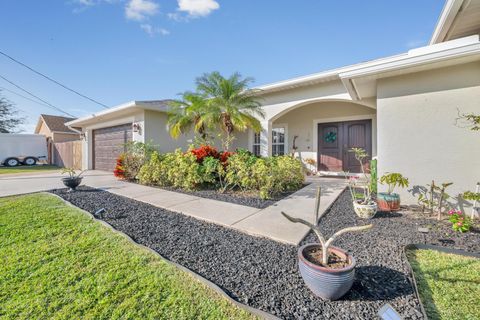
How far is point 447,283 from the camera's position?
84.4 inches

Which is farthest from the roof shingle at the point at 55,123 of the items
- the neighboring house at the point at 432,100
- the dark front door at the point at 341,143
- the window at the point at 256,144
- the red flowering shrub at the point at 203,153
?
the neighboring house at the point at 432,100

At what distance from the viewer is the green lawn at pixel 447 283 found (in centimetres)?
177

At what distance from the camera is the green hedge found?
18.4 ft

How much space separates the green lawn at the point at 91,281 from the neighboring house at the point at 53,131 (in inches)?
841

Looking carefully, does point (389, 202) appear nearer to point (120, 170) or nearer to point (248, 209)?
point (248, 209)

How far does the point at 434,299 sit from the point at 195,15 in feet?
33.2

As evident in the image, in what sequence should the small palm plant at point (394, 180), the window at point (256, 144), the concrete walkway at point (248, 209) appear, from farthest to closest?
the window at point (256, 144)
the small palm plant at point (394, 180)
the concrete walkway at point (248, 209)

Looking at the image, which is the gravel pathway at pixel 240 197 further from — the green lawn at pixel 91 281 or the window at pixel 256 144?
the window at pixel 256 144

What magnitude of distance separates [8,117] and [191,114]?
34.1m

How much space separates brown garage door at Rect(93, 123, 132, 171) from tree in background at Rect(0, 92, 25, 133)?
84.5 feet

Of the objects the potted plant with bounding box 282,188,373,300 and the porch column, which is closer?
the potted plant with bounding box 282,188,373,300

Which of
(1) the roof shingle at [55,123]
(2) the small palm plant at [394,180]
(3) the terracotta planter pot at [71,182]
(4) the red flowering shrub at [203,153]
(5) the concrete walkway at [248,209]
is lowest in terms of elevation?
(5) the concrete walkway at [248,209]

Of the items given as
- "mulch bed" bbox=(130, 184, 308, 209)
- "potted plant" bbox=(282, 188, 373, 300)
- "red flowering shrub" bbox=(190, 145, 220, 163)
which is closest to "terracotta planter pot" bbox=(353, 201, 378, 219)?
"mulch bed" bbox=(130, 184, 308, 209)

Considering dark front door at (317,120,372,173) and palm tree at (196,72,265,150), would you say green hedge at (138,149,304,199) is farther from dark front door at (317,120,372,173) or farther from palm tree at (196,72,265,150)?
dark front door at (317,120,372,173)
